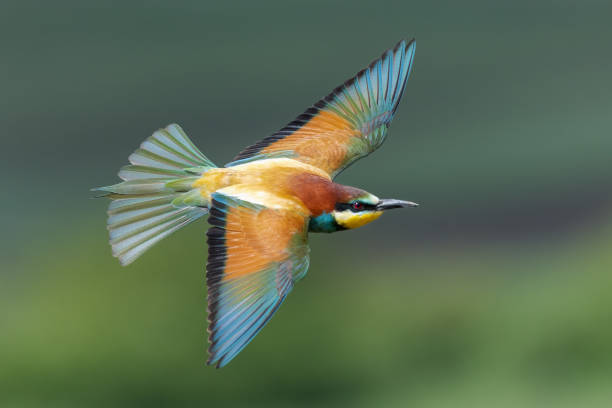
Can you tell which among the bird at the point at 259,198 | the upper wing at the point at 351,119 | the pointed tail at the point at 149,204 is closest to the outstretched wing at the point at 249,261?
the bird at the point at 259,198

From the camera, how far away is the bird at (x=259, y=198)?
6.36 ft

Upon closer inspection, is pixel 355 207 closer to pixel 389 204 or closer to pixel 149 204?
pixel 389 204

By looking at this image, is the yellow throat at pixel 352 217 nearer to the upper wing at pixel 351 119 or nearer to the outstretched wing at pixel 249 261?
the outstretched wing at pixel 249 261

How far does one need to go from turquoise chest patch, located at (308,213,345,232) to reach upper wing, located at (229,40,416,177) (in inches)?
12.2

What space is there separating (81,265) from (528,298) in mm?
1721

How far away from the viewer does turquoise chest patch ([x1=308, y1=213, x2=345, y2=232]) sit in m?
2.07

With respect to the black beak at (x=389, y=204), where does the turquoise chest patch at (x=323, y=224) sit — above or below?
below

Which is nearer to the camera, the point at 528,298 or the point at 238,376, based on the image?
the point at 238,376

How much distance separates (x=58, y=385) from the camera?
3.55 metres

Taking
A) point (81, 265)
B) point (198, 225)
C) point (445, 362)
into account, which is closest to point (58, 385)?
point (81, 265)

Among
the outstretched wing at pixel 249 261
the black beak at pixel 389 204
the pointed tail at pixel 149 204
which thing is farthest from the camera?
the pointed tail at pixel 149 204

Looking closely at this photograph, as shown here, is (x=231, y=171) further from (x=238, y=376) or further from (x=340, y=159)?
(x=238, y=376)

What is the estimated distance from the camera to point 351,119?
2.49m

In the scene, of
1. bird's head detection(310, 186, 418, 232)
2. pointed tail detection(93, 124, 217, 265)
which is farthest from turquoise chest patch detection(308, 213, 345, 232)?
pointed tail detection(93, 124, 217, 265)
